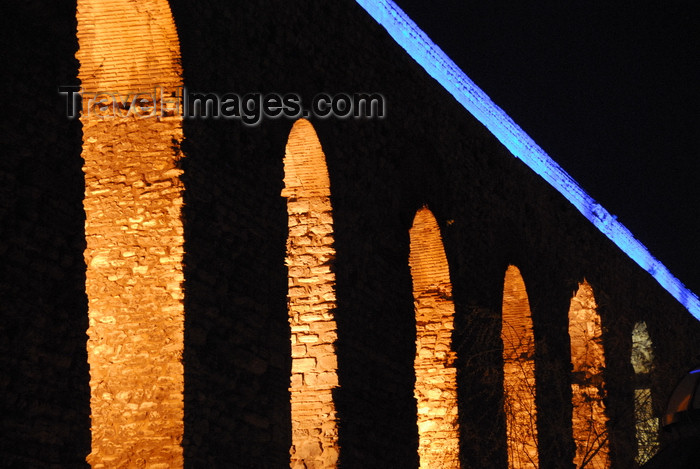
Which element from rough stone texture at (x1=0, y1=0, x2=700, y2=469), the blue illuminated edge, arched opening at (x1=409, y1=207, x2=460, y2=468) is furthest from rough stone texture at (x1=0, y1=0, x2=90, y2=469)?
arched opening at (x1=409, y1=207, x2=460, y2=468)

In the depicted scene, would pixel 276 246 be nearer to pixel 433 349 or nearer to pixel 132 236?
pixel 132 236

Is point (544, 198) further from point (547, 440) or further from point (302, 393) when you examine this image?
point (302, 393)

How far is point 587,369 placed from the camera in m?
17.1

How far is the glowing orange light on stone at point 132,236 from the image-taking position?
7219 mm

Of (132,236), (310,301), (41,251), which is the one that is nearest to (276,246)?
(310,301)

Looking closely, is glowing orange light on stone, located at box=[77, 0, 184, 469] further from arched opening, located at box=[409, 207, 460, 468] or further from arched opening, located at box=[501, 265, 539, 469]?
arched opening, located at box=[501, 265, 539, 469]

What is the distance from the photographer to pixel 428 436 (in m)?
11.8

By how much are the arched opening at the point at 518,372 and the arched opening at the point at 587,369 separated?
6.91 ft

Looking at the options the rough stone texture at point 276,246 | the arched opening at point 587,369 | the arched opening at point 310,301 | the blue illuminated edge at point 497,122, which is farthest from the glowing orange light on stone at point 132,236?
the arched opening at point 587,369

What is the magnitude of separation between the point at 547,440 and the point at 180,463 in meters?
8.17

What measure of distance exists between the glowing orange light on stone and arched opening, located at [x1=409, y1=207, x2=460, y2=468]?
4.46 metres

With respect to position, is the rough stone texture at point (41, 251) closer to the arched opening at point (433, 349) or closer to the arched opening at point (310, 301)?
the arched opening at point (310, 301)

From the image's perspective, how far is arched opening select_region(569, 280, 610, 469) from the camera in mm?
16500

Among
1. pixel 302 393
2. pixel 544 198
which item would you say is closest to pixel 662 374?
pixel 544 198
